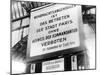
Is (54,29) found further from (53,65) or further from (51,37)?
(53,65)

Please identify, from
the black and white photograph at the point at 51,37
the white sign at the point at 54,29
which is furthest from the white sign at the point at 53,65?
the white sign at the point at 54,29

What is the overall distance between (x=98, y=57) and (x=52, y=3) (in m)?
0.80

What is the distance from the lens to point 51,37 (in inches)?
77.4

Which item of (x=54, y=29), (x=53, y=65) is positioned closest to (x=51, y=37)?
(x=54, y=29)

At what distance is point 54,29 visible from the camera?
1.98 m

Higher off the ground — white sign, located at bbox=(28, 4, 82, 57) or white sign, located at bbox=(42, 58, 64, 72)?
white sign, located at bbox=(28, 4, 82, 57)

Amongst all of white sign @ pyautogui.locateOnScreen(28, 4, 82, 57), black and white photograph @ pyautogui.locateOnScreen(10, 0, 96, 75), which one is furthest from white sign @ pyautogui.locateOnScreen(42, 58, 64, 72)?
white sign @ pyautogui.locateOnScreen(28, 4, 82, 57)

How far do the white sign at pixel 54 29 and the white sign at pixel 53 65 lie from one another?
11 cm

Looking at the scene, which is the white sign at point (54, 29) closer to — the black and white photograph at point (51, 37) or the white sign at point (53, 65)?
the black and white photograph at point (51, 37)

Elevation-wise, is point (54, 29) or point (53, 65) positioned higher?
point (54, 29)

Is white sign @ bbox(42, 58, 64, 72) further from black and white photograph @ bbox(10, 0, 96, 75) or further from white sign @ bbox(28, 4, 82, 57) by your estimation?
white sign @ bbox(28, 4, 82, 57)

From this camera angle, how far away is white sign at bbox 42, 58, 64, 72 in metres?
1.93

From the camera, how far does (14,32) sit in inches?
72.5

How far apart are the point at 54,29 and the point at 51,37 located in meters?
0.09
